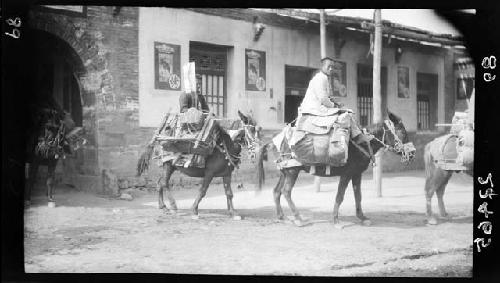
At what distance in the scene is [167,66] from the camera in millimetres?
7766

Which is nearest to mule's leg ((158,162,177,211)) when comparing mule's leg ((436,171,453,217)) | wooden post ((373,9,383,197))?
wooden post ((373,9,383,197))

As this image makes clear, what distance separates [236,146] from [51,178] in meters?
2.39

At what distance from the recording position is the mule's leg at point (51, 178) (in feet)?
25.5

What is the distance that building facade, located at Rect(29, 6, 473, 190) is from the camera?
7770mm

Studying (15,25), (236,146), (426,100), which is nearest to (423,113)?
(426,100)

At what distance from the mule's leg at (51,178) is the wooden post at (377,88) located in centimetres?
416

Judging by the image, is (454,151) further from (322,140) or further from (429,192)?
(322,140)

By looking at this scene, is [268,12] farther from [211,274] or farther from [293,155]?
[211,274]

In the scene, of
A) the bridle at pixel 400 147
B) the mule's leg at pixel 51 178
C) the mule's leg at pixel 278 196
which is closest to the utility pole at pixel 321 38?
the mule's leg at pixel 278 196

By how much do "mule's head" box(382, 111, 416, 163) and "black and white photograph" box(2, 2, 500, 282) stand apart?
2cm

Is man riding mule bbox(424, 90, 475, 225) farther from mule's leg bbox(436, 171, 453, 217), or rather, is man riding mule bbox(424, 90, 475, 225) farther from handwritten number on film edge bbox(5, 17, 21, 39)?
handwritten number on film edge bbox(5, 17, 21, 39)

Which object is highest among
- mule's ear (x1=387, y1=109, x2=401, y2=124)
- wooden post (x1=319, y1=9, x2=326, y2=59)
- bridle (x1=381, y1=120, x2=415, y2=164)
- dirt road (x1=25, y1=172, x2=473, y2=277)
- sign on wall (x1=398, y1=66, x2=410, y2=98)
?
wooden post (x1=319, y1=9, x2=326, y2=59)

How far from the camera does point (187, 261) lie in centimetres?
740

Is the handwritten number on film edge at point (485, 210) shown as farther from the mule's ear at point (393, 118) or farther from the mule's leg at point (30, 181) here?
the mule's leg at point (30, 181)
